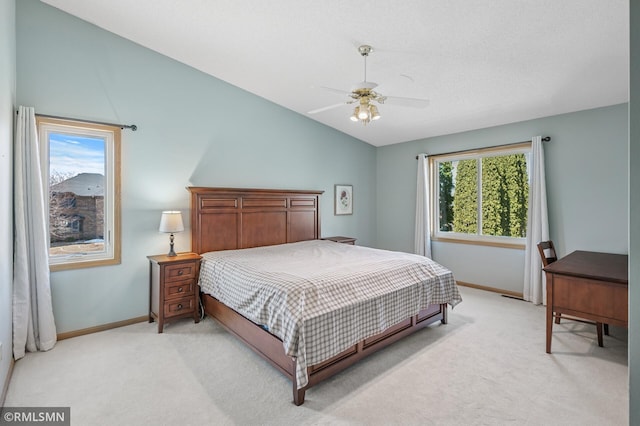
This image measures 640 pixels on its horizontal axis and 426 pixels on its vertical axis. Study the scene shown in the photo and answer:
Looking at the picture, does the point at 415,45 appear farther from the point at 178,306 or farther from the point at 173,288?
the point at 178,306

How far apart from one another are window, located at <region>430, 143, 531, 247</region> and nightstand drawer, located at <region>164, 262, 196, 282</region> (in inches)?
162

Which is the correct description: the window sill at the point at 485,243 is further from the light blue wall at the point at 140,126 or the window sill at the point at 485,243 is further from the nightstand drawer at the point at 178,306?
the nightstand drawer at the point at 178,306

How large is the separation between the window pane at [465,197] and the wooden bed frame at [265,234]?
219 cm

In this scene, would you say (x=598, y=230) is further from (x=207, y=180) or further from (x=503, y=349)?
(x=207, y=180)

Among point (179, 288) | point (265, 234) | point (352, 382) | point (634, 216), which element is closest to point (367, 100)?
point (634, 216)

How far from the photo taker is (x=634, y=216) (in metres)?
1.07

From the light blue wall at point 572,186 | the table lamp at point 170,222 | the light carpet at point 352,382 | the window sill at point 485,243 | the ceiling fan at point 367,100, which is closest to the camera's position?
the light carpet at point 352,382

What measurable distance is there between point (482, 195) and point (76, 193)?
561 cm

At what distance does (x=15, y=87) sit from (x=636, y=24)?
4429 millimetres

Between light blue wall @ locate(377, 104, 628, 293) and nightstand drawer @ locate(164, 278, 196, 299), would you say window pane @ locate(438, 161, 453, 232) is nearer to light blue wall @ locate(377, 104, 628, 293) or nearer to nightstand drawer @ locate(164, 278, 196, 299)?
light blue wall @ locate(377, 104, 628, 293)

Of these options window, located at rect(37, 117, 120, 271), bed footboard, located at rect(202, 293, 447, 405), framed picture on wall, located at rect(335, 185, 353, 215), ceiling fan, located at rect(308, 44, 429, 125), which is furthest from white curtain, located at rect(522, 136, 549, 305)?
window, located at rect(37, 117, 120, 271)

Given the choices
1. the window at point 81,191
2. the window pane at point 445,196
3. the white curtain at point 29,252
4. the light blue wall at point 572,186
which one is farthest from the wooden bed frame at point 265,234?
the window pane at point 445,196

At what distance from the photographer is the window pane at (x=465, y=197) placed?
5.12 metres

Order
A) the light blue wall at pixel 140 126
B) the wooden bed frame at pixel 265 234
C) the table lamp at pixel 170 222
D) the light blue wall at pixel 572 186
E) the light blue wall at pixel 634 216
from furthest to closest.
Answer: the light blue wall at pixel 572 186
the table lamp at pixel 170 222
the light blue wall at pixel 140 126
the wooden bed frame at pixel 265 234
the light blue wall at pixel 634 216
